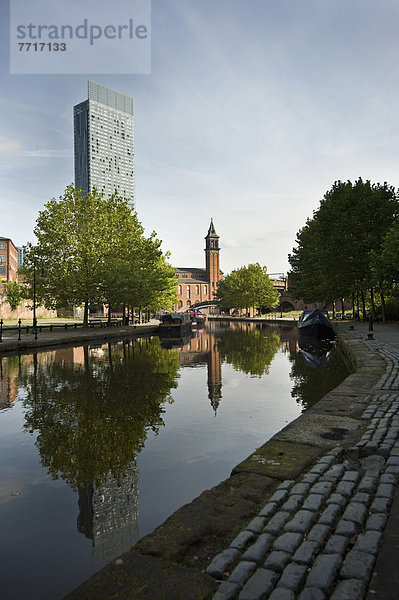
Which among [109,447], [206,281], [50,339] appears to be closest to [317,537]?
[109,447]

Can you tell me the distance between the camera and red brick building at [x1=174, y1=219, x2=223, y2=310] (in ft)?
499

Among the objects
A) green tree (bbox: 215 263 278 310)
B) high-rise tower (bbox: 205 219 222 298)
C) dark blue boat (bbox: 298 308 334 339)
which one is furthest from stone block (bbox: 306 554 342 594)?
high-rise tower (bbox: 205 219 222 298)

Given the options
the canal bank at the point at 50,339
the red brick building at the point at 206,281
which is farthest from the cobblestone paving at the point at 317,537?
the red brick building at the point at 206,281

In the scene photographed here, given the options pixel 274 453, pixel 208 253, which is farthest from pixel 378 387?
pixel 208 253

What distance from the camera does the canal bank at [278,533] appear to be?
9.29 feet

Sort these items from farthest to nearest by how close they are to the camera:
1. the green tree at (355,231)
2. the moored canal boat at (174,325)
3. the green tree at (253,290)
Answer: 1. the green tree at (253,290)
2. the moored canal boat at (174,325)
3. the green tree at (355,231)

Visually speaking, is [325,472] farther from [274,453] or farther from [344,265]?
[344,265]

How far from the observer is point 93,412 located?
943 centimetres

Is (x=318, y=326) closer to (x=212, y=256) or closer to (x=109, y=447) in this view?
(x=109, y=447)

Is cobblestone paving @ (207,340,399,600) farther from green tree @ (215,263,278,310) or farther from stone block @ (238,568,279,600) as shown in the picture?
green tree @ (215,263,278,310)

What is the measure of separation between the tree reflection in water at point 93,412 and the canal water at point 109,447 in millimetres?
32

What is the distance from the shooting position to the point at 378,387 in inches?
383

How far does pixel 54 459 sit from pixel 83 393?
5.04 meters

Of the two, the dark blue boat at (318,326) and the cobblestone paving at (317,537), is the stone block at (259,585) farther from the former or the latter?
the dark blue boat at (318,326)
